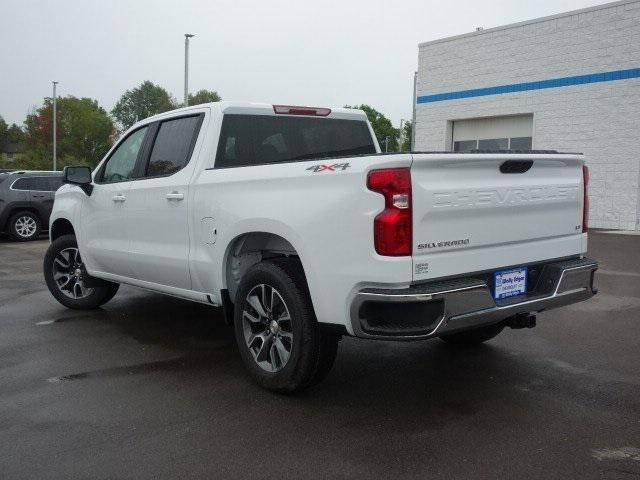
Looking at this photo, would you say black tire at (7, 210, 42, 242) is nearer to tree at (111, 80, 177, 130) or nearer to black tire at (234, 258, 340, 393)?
black tire at (234, 258, 340, 393)

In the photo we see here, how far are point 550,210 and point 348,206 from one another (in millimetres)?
1540

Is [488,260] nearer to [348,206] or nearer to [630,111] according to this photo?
[348,206]

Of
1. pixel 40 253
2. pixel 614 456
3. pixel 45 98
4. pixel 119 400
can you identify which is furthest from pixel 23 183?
pixel 45 98

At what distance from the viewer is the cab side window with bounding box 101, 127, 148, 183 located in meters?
5.77

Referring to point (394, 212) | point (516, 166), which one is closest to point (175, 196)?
point (394, 212)

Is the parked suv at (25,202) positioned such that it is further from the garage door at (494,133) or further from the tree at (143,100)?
the tree at (143,100)

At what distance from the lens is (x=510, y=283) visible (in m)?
3.95

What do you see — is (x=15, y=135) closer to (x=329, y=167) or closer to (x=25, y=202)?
(x=25, y=202)

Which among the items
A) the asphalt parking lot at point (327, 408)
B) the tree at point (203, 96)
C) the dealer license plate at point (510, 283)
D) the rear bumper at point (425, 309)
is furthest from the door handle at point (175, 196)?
the tree at point (203, 96)

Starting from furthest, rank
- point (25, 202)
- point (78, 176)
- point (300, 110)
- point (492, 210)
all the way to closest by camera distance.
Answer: point (25, 202)
point (78, 176)
point (300, 110)
point (492, 210)

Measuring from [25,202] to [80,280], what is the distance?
31.1 ft

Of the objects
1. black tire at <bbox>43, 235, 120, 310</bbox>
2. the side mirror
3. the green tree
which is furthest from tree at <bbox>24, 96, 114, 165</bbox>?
the side mirror

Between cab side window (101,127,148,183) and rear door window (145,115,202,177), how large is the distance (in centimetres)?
29

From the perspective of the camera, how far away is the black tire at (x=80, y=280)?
6824 mm
